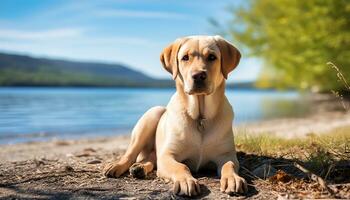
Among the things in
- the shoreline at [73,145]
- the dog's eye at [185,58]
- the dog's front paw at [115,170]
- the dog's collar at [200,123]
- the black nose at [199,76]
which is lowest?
the shoreline at [73,145]

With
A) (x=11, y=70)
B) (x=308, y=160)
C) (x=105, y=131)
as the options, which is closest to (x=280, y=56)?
(x=105, y=131)

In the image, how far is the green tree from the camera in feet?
A: 75.5

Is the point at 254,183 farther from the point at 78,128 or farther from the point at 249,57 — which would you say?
the point at 249,57

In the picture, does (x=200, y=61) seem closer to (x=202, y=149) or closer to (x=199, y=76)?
(x=199, y=76)

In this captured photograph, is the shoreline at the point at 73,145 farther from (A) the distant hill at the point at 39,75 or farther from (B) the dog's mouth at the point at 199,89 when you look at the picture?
(A) the distant hill at the point at 39,75

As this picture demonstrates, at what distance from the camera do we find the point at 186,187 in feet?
15.8

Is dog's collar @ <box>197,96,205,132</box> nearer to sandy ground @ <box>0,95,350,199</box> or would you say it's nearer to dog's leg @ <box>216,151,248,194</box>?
dog's leg @ <box>216,151,248,194</box>

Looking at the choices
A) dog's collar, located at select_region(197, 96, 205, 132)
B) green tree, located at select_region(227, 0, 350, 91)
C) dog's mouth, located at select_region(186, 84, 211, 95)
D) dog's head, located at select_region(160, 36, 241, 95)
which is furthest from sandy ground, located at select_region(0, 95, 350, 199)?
green tree, located at select_region(227, 0, 350, 91)

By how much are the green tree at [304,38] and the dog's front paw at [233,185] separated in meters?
15.5

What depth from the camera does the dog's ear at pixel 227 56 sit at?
5.82 m

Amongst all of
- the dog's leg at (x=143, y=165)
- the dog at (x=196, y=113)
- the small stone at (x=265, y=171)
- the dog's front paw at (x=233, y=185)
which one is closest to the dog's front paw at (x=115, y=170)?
the dog at (x=196, y=113)

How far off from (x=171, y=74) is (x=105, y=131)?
45.2ft

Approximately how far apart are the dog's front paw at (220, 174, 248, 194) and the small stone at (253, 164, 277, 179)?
65 cm

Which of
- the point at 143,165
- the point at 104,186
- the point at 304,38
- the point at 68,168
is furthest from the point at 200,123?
the point at 304,38
